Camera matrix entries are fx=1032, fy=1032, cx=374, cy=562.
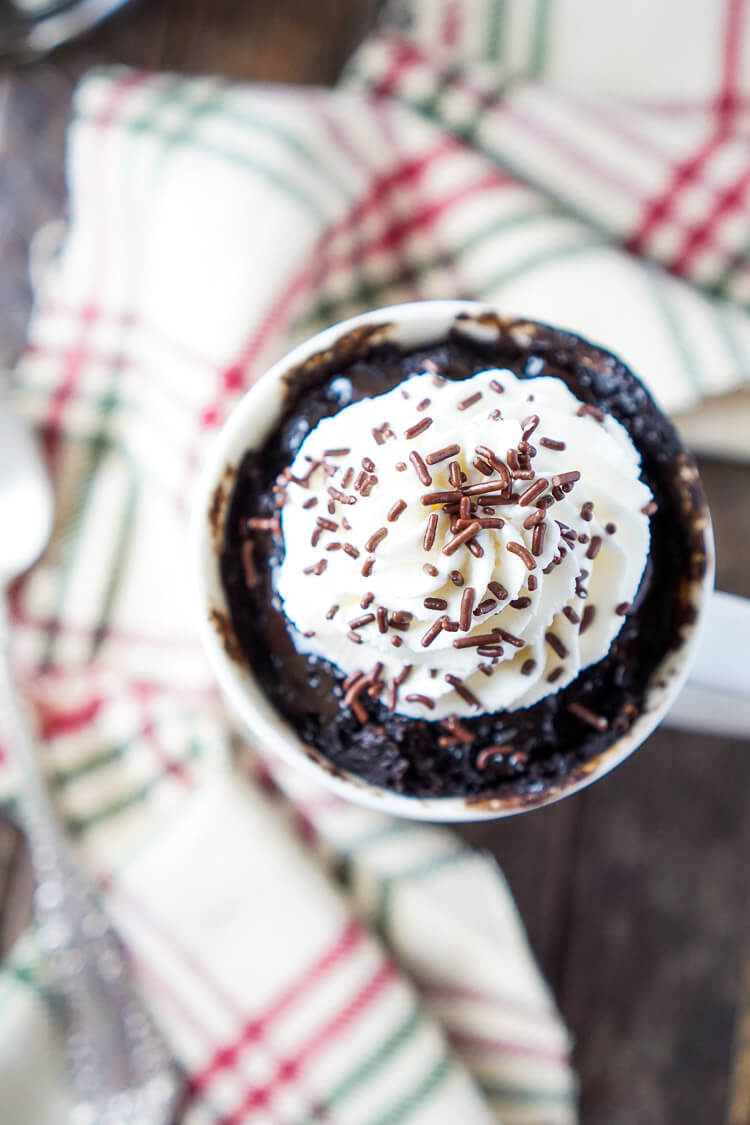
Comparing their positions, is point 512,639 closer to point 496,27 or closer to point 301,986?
point 301,986

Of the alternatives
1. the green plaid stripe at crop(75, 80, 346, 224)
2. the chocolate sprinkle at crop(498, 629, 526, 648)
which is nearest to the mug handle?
the chocolate sprinkle at crop(498, 629, 526, 648)

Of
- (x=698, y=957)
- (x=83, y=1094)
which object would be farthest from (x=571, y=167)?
(x=83, y=1094)

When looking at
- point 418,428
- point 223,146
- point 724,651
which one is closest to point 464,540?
point 418,428

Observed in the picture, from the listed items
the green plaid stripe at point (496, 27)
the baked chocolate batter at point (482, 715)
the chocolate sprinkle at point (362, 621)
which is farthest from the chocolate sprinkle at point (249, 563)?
the green plaid stripe at point (496, 27)

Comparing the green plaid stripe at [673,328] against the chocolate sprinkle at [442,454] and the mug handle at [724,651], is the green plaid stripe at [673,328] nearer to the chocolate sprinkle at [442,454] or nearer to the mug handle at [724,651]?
the mug handle at [724,651]

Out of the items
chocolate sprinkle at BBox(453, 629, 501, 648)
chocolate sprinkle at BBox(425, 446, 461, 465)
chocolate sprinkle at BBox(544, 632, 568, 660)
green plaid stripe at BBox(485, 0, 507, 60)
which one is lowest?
chocolate sprinkle at BBox(544, 632, 568, 660)

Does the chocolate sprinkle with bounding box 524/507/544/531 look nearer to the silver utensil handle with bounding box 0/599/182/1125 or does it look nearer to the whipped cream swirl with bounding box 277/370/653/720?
the whipped cream swirl with bounding box 277/370/653/720

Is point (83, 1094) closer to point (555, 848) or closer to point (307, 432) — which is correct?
point (555, 848)
